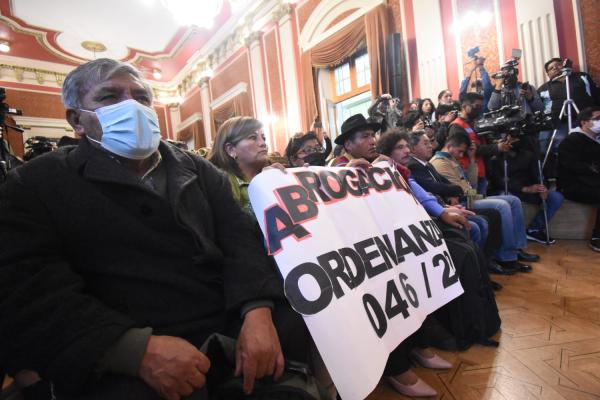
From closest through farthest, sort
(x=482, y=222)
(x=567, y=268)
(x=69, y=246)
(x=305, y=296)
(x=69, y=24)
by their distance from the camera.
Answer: (x=69, y=246)
(x=305, y=296)
(x=482, y=222)
(x=567, y=268)
(x=69, y=24)

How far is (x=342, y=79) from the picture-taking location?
6.57 metres

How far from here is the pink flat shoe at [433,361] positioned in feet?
4.42

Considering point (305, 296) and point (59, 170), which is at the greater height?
point (59, 170)

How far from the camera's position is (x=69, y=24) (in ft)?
24.5

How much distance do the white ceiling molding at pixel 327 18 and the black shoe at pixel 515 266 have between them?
14.5ft

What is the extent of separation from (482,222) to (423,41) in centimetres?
361

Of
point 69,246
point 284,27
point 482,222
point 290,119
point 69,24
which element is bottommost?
point 482,222

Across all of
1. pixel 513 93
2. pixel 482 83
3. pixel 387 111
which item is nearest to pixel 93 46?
pixel 387 111

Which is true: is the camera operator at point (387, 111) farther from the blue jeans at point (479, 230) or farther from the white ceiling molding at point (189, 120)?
the white ceiling molding at point (189, 120)

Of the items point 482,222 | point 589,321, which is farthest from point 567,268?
point 589,321

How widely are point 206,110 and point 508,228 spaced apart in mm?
9476

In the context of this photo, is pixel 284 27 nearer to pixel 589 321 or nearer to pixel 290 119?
pixel 290 119

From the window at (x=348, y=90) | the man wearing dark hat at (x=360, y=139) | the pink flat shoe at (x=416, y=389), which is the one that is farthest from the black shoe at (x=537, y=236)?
the window at (x=348, y=90)

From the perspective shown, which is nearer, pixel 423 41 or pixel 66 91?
pixel 66 91
